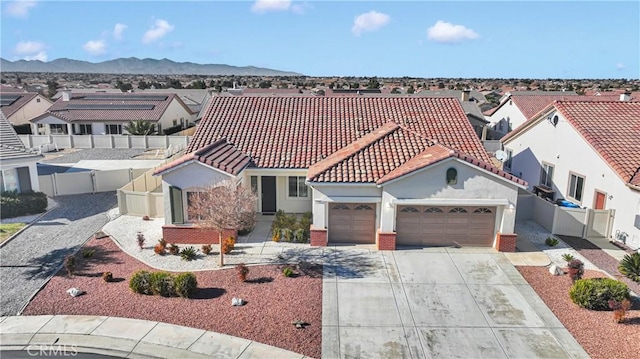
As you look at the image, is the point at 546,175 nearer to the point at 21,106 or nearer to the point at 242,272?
the point at 242,272

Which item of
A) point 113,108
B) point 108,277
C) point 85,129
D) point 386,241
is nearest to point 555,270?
point 386,241

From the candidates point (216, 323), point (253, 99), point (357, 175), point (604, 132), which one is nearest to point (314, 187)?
point (357, 175)

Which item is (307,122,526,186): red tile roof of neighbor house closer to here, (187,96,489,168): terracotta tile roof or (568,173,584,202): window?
(187,96,489,168): terracotta tile roof

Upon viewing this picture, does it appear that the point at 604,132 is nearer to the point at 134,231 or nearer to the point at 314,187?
the point at 314,187

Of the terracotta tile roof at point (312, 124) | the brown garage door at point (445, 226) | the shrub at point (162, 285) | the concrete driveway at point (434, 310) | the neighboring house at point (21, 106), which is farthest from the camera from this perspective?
the neighboring house at point (21, 106)

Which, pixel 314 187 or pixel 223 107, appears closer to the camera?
pixel 314 187

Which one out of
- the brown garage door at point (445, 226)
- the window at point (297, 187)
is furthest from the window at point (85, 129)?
the brown garage door at point (445, 226)

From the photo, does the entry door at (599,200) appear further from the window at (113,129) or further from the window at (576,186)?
the window at (113,129)
